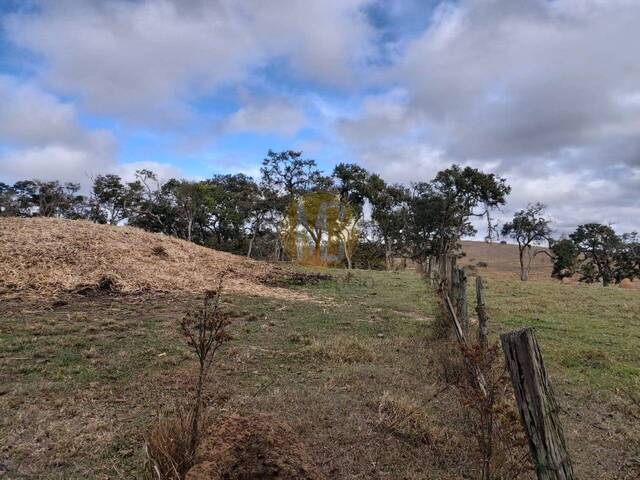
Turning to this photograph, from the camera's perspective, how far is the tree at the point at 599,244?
41844 mm

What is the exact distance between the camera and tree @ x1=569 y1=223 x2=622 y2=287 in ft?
137

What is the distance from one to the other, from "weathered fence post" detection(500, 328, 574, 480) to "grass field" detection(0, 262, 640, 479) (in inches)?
56.6

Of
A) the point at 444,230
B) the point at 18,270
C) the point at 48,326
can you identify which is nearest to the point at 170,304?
the point at 48,326

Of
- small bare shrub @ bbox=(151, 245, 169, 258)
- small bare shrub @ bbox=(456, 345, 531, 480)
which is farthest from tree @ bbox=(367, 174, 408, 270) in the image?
Result: small bare shrub @ bbox=(456, 345, 531, 480)

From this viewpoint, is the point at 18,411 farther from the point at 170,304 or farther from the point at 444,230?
the point at 444,230

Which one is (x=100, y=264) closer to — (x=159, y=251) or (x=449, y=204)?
(x=159, y=251)

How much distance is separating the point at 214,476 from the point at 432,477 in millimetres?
1780

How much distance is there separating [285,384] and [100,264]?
8.22 m

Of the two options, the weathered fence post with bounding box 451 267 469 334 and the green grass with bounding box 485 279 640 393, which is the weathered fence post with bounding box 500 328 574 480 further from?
the weathered fence post with bounding box 451 267 469 334

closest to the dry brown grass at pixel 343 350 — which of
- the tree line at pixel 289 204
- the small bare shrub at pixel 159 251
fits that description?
the small bare shrub at pixel 159 251

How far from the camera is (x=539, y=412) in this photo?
2232 millimetres

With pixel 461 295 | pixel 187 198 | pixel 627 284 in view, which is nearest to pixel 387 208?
pixel 187 198

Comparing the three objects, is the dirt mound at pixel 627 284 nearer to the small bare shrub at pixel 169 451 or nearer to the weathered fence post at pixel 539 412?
the weathered fence post at pixel 539 412

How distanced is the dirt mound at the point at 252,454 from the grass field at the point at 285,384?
870mm
